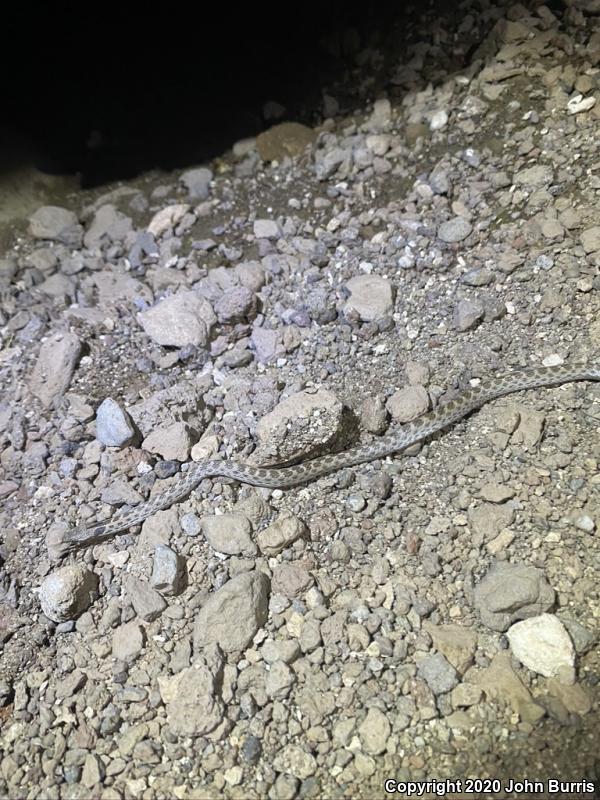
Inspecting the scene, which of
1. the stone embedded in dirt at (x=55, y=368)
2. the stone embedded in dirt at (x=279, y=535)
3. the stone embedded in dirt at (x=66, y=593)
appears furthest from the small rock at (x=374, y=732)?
the stone embedded in dirt at (x=55, y=368)

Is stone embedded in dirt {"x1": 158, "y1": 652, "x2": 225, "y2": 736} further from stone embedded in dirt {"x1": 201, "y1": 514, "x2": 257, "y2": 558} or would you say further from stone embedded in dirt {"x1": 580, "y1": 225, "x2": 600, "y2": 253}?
stone embedded in dirt {"x1": 580, "y1": 225, "x2": 600, "y2": 253}

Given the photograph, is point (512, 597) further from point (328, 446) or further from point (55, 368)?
point (55, 368)

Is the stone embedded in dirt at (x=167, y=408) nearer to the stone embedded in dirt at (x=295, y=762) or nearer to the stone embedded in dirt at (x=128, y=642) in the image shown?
the stone embedded in dirt at (x=128, y=642)

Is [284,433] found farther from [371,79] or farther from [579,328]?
[371,79]

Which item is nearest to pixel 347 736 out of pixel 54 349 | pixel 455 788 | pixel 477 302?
pixel 455 788

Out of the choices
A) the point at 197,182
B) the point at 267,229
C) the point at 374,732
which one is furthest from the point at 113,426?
the point at 197,182
